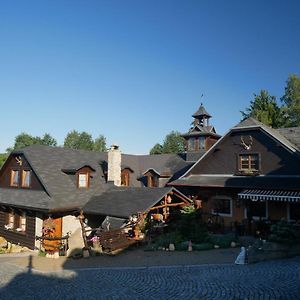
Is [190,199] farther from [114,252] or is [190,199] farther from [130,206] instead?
[114,252]

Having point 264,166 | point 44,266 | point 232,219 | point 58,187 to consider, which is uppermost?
point 264,166

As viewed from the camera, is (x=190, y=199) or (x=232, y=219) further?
(x=190, y=199)

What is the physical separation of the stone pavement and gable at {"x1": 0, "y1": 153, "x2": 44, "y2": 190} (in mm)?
9862

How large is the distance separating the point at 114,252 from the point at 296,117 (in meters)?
36.2

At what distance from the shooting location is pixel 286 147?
2172cm

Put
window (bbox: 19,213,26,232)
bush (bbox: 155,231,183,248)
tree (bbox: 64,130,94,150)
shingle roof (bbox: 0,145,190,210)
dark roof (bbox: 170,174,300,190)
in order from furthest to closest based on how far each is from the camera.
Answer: tree (bbox: 64,130,94,150)
window (bbox: 19,213,26,232)
shingle roof (bbox: 0,145,190,210)
dark roof (bbox: 170,174,300,190)
bush (bbox: 155,231,183,248)

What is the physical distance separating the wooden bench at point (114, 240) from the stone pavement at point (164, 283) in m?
3.40

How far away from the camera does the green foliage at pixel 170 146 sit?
8919 cm

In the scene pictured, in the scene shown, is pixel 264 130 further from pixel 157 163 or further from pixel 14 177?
pixel 14 177

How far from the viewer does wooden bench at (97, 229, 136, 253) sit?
1820 cm

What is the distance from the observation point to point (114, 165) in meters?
27.2

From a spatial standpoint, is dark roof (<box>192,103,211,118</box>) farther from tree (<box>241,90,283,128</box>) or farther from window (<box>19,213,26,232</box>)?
window (<box>19,213,26,232</box>)

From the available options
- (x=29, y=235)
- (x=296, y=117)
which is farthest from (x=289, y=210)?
(x=296, y=117)

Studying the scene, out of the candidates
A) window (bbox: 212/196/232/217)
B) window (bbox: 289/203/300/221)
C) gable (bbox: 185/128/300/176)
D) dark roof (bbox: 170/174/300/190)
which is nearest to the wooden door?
dark roof (bbox: 170/174/300/190)
